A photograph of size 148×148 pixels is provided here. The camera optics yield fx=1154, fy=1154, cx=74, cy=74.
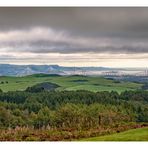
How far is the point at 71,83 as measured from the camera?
22.5 m

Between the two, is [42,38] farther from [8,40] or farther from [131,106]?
[131,106]

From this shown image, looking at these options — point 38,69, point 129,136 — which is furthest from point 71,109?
point 129,136

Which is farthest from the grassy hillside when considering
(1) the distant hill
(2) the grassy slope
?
(2) the grassy slope

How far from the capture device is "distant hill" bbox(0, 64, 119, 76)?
22.4 metres

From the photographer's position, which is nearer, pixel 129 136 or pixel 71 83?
pixel 129 136

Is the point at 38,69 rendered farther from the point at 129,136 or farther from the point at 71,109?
the point at 129,136

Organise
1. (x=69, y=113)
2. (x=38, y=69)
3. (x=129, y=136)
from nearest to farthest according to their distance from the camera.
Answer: (x=129, y=136)
(x=69, y=113)
(x=38, y=69)

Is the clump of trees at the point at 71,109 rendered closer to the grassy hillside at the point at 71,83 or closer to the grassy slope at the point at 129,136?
the grassy hillside at the point at 71,83

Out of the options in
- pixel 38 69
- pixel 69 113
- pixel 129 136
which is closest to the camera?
pixel 129 136

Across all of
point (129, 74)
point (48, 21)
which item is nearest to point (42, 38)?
point (48, 21)

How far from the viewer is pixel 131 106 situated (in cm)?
2241

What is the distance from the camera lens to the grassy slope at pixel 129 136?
21.9 metres

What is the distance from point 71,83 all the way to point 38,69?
70 cm

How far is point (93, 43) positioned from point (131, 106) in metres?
1.43
